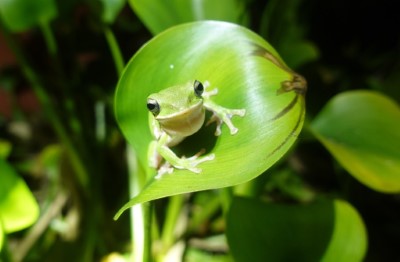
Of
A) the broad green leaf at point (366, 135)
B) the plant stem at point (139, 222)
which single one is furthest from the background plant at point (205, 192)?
the plant stem at point (139, 222)

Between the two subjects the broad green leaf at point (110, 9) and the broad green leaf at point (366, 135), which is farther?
the broad green leaf at point (110, 9)

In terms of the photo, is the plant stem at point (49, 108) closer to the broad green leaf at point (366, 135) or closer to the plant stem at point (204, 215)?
the plant stem at point (204, 215)

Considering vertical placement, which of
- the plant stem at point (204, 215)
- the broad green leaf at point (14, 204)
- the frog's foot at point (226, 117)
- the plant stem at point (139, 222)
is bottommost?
the plant stem at point (204, 215)

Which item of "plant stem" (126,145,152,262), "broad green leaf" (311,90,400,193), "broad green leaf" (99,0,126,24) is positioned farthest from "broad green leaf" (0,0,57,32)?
"broad green leaf" (311,90,400,193)

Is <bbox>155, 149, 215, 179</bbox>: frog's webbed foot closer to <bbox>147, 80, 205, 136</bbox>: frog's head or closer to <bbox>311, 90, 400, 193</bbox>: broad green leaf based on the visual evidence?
<bbox>147, 80, 205, 136</bbox>: frog's head

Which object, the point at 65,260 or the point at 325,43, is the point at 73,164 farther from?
the point at 325,43

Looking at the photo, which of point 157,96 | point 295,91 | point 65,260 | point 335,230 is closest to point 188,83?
point 157,96

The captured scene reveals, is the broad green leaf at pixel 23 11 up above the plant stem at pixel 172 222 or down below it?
above

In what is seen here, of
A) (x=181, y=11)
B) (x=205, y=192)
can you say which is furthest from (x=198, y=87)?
(x=205, y=192)
